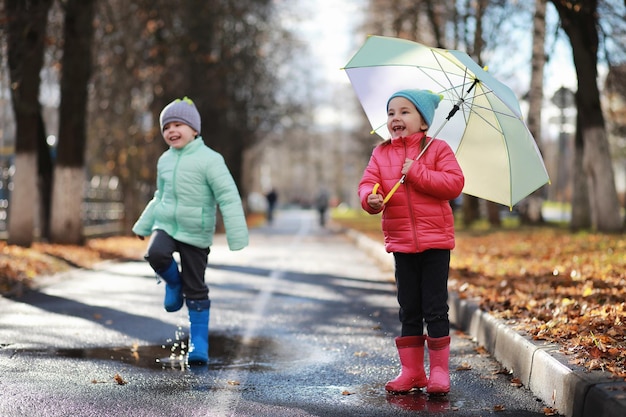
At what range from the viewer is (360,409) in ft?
17.4

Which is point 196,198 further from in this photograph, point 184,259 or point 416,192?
point 416,192

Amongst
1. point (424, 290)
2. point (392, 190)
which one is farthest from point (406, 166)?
point (424, 290)

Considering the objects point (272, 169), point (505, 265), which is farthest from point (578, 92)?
point (272, 169)

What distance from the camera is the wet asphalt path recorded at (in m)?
5.37

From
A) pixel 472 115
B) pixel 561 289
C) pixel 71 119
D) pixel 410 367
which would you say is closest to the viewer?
pixel 410 367

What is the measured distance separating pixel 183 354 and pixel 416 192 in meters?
2.48

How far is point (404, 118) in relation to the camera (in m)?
5.69

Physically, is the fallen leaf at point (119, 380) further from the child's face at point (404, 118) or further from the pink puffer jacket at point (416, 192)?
the child's face at point (404, 118)

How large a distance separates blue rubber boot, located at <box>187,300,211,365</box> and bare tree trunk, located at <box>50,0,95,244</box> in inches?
467

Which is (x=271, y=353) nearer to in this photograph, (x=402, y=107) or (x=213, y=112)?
(x=402, y=107)

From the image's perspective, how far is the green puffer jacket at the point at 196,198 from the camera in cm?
671

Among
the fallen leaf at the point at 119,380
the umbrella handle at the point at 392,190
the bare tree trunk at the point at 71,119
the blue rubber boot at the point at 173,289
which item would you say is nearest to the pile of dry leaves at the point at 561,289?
Answer: the umbrella handle at the point at 392,190

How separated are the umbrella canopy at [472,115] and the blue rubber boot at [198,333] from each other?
1.81 meters

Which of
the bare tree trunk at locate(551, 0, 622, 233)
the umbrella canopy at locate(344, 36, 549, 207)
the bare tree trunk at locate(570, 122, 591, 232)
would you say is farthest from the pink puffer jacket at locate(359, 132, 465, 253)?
the bare tree trunk at locate(570, 122, 591, 232)
